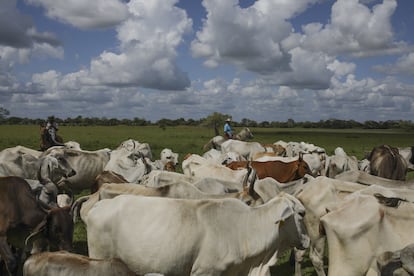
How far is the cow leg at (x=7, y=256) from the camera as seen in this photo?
249 inches

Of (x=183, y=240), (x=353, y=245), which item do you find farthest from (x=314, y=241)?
(x=183, y=240)

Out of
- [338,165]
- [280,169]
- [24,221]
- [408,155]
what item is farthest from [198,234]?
[408,155]

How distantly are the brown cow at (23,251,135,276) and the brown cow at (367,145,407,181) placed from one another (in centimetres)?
1036

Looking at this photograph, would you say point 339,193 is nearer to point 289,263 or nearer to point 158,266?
point 289,263

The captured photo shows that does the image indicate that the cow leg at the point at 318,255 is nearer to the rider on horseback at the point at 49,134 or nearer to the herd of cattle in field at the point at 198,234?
the herd of cattle in field at the point at 198,234

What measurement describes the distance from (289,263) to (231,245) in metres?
3.60

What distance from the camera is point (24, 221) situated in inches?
259

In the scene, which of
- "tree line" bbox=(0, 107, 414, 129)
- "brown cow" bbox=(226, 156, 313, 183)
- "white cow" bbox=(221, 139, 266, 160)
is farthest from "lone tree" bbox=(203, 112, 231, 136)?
"brown cow" bbox=(226, 156, 313, 183)

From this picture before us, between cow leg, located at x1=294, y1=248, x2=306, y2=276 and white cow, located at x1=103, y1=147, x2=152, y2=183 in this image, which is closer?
cow leg, located at x1=294, y1=248, x2=306, y2=276

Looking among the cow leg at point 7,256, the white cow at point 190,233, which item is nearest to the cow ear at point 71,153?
the cow leg at point 7,256

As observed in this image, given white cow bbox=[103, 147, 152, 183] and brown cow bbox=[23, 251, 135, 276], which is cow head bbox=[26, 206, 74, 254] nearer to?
brown cow bbox=[23, 251, 135, 276]

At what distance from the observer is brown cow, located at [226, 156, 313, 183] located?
41.2ft

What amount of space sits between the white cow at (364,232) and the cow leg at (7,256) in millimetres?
4309

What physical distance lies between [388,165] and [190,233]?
9854mm
